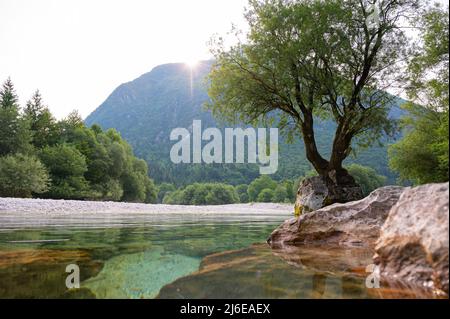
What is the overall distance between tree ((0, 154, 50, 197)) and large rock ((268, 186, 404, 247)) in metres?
37.0

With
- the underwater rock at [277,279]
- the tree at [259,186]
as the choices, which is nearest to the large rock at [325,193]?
the underwater rock at [277,279]

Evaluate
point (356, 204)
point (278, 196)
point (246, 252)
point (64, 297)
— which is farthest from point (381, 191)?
point (278, 196)

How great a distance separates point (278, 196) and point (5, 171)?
8866 centimetres

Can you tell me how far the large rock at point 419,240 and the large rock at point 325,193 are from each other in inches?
465

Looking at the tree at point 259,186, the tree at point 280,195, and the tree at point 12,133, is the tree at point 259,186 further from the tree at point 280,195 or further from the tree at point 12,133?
the tree at point 12,133

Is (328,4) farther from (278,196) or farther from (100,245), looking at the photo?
(278,196)

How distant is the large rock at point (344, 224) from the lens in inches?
321

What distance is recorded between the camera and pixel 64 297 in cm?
322

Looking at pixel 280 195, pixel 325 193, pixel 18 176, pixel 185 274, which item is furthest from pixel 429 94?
pixel 280 195

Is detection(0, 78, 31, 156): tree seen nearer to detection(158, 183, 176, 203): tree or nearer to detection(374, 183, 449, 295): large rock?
detection(374, 183, 449, 295): large rock

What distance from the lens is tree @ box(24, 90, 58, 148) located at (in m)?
54.2

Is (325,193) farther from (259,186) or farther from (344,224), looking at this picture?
(259,186)

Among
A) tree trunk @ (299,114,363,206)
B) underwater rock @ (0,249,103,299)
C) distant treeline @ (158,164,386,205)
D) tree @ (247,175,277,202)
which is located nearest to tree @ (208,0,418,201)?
tree trunk @ (299,114,363,206)

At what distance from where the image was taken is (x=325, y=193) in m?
16.2
